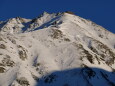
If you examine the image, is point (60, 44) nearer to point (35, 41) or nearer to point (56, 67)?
point (35, 41)

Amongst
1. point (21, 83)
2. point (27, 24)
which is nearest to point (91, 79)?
point (21, 83)

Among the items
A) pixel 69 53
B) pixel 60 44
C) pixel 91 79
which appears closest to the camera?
pixel 91 79

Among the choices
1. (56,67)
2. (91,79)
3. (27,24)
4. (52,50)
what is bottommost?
(91,79)

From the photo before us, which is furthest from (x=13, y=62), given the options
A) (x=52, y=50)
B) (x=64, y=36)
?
(x=64, y=36)

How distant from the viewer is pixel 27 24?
172 metres

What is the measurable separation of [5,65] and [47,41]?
2353cm

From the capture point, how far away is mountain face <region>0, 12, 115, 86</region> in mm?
87125

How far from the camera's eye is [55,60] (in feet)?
324

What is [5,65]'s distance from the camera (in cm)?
9069

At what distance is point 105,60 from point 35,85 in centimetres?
3222

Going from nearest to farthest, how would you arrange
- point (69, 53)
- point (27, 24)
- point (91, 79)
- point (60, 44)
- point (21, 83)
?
point (21, 83)
point (91, 79)
point (69, 53)
point (60, 44)
point (27, 24)

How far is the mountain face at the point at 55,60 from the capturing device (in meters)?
87.1

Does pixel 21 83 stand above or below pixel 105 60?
below

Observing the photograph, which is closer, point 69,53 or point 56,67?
point 56,67
